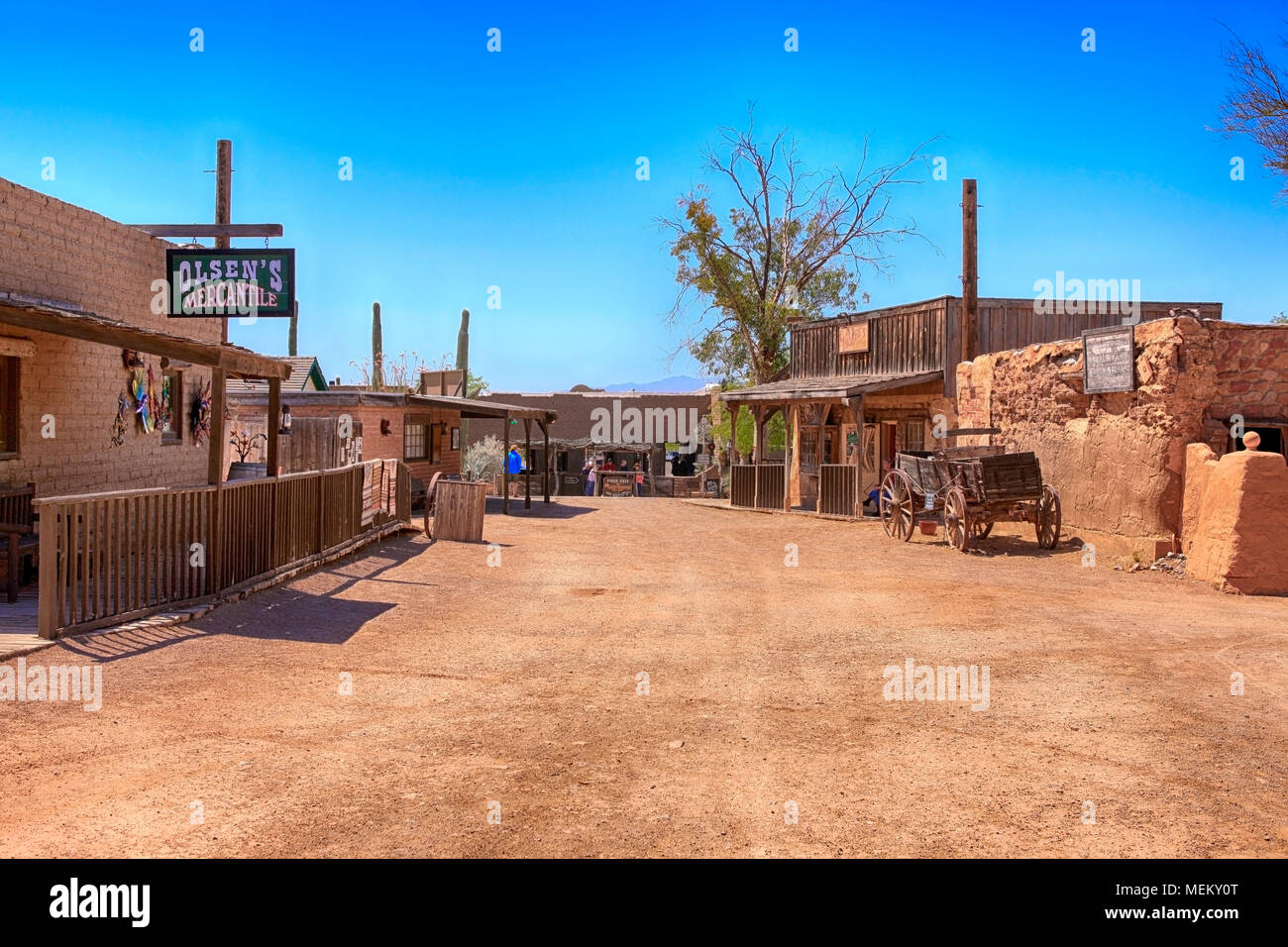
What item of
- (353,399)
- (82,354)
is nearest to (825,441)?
(353,399)

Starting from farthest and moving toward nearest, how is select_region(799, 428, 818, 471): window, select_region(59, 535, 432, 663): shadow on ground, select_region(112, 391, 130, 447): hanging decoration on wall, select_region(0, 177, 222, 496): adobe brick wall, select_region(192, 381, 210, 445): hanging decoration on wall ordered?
select_region(799, 428, 818, 471): window, select_region(192, 381, 210, 445): hanging decoration on wall, select_region(112, 391, 130, 447): hanging decoration on wall, select_region(0, 177, 222, 496): adobe brick wall, select_region(59, 535, 432, 663): shadow on ground

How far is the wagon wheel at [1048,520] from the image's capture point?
14242 mm

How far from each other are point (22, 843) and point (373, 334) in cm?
3928

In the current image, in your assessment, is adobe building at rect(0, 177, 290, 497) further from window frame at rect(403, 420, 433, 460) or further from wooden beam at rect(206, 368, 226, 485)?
window frame at rect(403, 420, 433, 460)

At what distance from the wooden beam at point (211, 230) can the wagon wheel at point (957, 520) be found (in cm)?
1081

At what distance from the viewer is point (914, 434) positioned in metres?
22.8

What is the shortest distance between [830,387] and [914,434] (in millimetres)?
2529

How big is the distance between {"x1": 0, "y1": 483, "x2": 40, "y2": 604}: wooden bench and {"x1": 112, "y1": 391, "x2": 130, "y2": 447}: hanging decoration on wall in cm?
182

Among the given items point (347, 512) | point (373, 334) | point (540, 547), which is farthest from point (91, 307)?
point (373, 334)

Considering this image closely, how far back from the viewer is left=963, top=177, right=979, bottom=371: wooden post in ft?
68.4

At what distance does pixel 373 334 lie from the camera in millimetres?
41219

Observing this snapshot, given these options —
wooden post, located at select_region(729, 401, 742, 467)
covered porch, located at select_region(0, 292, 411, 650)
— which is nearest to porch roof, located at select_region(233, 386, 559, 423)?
wooden post, located at select_region(729, 401, 742, 467)
